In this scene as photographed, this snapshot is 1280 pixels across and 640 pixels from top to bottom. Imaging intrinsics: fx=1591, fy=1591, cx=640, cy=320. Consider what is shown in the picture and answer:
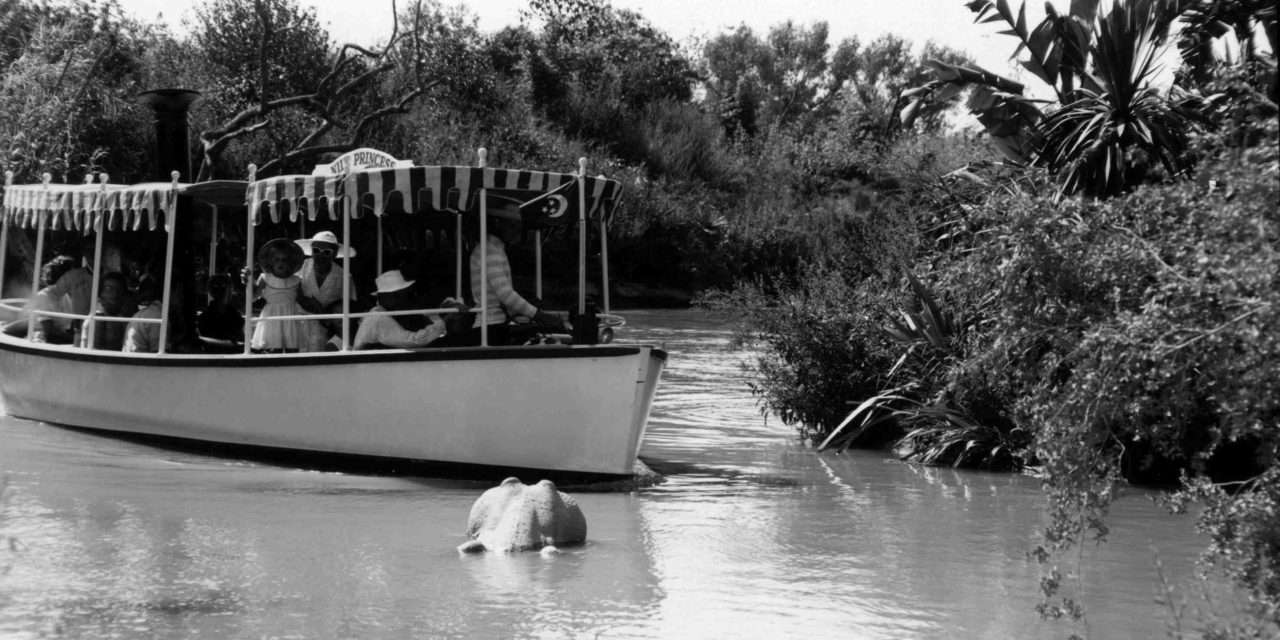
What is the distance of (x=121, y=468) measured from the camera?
12938 mm

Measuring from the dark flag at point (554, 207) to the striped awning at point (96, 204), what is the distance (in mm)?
3441

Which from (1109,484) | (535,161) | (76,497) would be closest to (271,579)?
(76,497)

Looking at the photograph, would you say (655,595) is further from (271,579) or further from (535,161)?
(535,161)

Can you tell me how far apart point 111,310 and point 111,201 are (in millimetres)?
1111

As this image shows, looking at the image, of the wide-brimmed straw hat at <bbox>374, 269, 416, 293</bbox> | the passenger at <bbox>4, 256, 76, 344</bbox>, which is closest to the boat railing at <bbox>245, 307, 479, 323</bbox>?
the wide-brimmed straw hat at <bbox>374, 269, 416, 293</bbox>

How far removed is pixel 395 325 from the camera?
12258mm

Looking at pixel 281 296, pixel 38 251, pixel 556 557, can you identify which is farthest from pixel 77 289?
pixel 556 557

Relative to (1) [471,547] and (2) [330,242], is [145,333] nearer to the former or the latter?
(2) [330,242]

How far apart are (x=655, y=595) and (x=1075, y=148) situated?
26.1 feet

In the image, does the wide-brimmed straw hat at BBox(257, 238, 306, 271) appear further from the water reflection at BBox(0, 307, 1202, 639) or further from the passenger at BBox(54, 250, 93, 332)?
the passenger at BBox(54, 250, 93, 332)

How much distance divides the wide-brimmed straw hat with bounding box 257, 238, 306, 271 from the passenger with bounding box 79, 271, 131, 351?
2.20m

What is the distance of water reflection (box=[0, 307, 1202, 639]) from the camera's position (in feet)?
25.9

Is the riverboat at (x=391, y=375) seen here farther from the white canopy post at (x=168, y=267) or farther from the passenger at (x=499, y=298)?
the passenger at (x=499, y=298)

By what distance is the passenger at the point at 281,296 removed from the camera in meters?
13.0
